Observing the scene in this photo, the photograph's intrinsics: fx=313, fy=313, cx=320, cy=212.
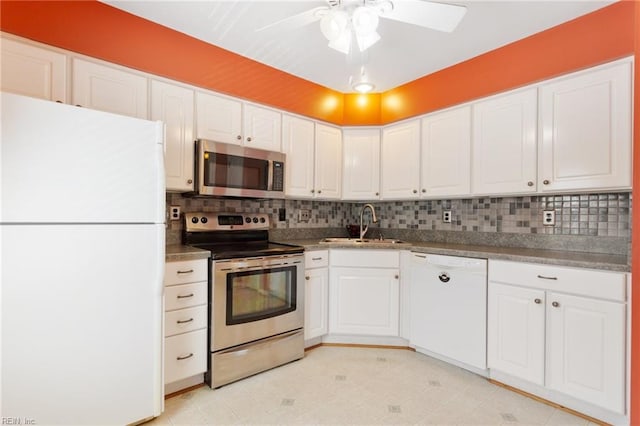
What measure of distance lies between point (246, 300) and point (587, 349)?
208 centimetres

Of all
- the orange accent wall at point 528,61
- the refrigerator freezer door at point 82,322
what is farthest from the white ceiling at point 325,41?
the refrigerator freezer door at point 82,322

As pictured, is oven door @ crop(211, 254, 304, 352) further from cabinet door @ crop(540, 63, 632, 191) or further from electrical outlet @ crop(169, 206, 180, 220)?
cabinet door @ crop(540, 63, 632, 191)

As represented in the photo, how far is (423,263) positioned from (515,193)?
2.78 ft

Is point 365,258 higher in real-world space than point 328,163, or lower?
lower

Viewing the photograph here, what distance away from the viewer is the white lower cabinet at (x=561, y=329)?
5.48 ft

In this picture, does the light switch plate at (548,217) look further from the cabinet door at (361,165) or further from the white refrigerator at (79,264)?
the white refrigerator at (79,264)

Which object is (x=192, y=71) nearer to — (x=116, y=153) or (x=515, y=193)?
(x=116, y=153)

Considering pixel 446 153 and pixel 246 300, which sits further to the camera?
pixel 446 153

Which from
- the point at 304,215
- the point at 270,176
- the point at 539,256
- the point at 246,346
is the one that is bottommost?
the point at 246,346

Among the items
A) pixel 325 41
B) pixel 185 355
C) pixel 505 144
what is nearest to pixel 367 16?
pixel 325 41

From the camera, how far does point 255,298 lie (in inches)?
89.5

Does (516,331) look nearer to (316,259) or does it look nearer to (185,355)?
(316,259)

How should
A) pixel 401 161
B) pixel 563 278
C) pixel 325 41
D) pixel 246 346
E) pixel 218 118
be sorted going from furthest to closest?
1. pixel 401 161
2. pixel 218 118
3. pixel 325 41
4. pixel 246 346
5. pixel 563 278

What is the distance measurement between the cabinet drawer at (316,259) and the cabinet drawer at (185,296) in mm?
848
